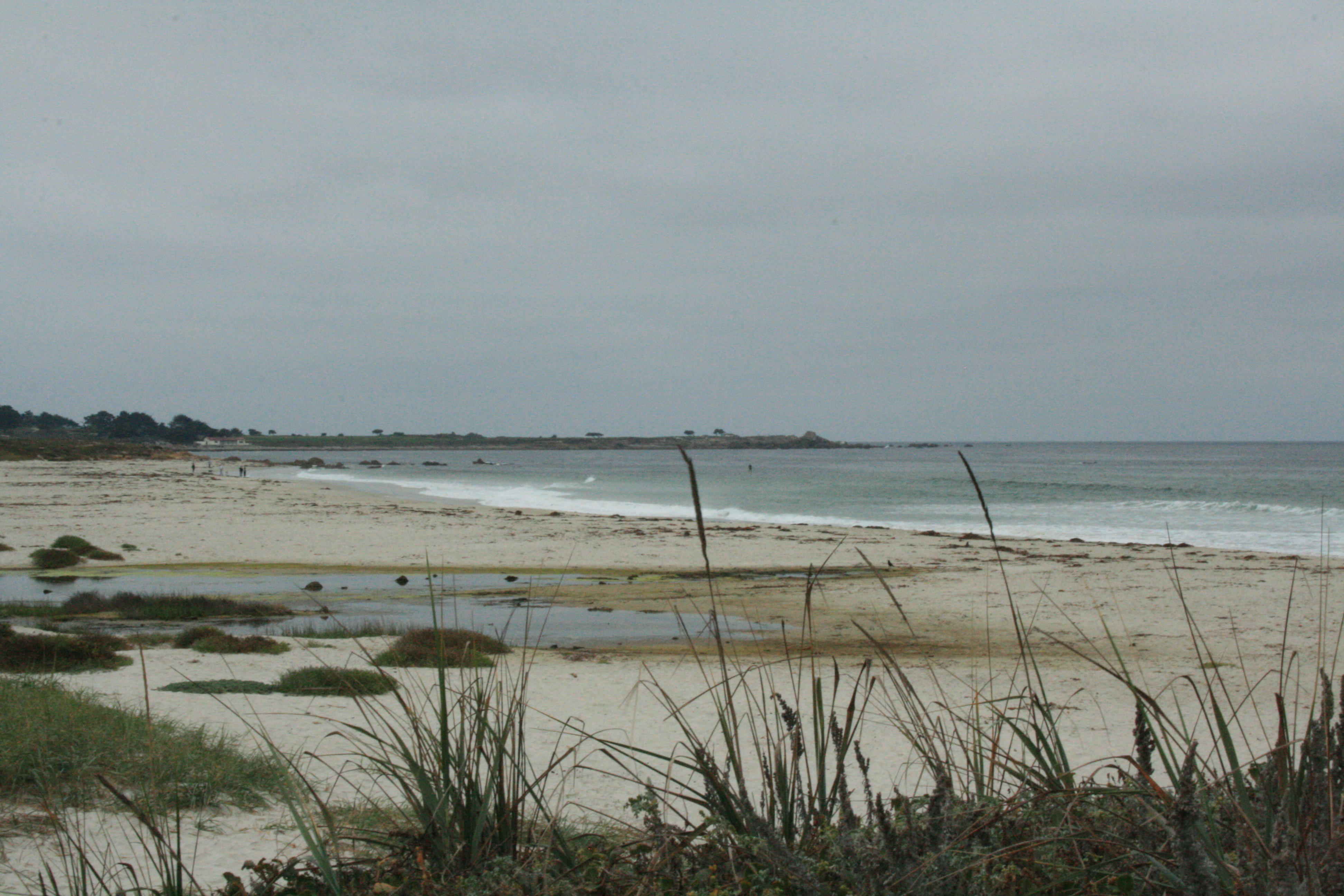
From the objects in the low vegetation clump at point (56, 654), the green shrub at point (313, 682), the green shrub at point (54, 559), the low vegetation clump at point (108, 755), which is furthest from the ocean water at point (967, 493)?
the green shrub at point (54, 559)

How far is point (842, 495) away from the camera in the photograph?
50250mm

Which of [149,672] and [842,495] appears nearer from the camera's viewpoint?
[149,672]

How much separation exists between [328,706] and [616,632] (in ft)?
18.7

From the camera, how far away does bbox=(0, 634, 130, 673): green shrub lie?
8.34m

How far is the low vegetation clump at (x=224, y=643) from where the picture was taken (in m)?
10.1

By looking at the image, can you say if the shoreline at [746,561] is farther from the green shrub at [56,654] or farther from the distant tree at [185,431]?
the distant tree at [185,431]

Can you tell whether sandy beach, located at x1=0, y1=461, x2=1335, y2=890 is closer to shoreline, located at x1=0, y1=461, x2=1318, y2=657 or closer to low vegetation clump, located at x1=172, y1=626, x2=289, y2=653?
shoreline, located at x1=0, y1=461, x2=1318, y2=657

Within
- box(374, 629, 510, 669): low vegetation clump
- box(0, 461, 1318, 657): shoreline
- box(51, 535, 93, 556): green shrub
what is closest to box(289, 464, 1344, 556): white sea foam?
box(0, 461, 1318, 657): shoreline

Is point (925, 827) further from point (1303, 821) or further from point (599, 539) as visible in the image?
point (599, 539)

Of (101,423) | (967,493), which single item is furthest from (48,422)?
(967,493)

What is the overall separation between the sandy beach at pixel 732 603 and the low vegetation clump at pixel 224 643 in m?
0.23

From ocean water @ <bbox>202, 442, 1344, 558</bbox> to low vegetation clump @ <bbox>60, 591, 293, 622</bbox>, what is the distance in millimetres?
13380

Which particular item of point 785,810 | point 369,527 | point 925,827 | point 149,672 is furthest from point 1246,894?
point 369,527

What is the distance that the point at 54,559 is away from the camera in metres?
19.9
